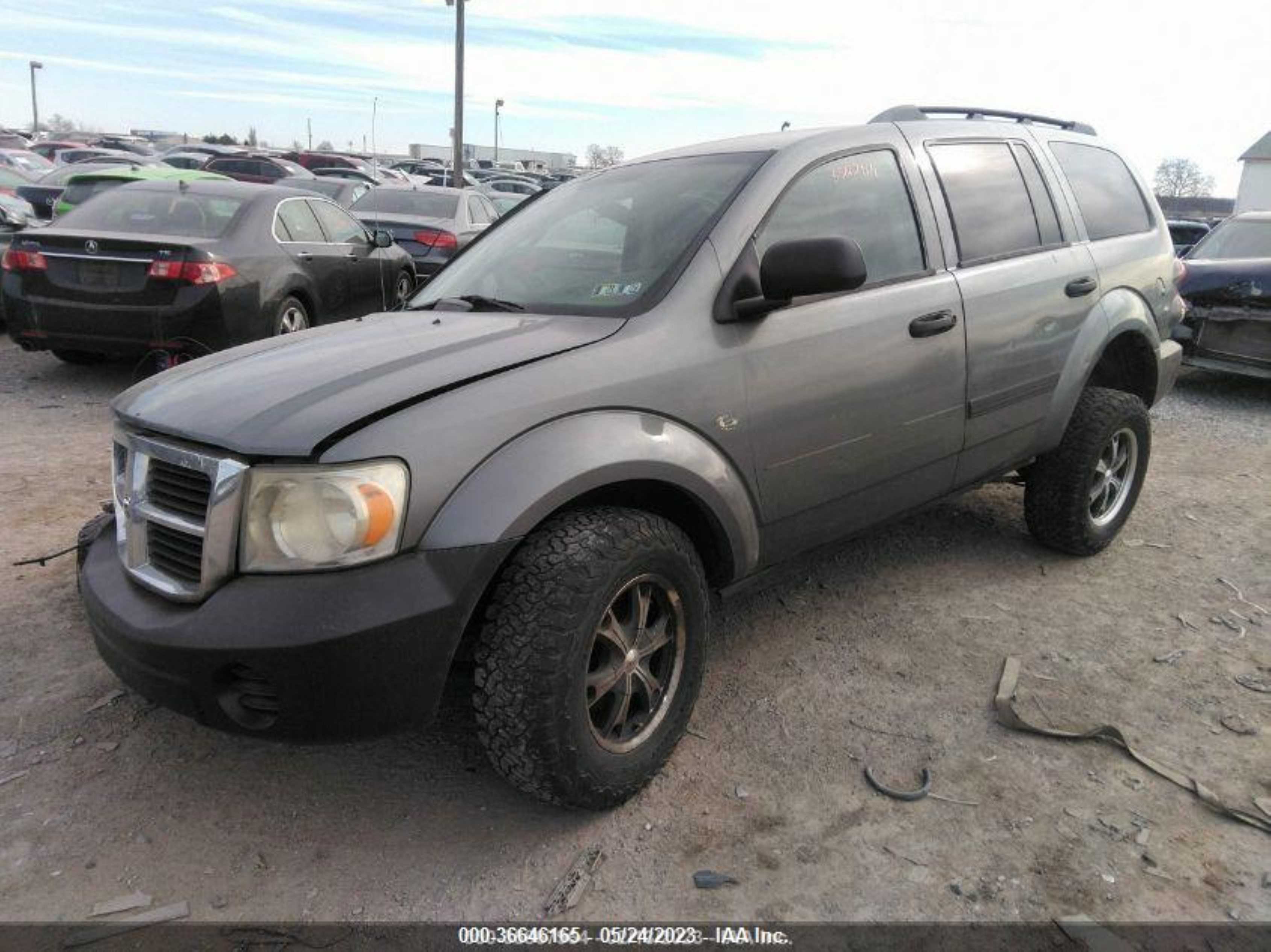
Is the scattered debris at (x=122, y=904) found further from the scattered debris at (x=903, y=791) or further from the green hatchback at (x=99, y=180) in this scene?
the green hatchback at (x=99, y=180)

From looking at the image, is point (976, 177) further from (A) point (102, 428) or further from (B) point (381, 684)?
(A) point (102, 428)

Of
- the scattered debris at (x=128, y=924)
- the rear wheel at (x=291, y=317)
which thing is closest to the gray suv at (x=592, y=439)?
the scattered debris at (x=128, y=924)

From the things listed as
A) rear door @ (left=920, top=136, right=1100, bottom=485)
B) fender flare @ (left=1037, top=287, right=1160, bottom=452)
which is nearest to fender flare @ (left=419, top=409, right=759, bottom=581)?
rear door @ (left=920, top=136, right=1100, bottom=485)

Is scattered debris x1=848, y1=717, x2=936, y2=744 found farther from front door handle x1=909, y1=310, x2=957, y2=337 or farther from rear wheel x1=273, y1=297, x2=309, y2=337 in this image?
rear wheel x1=273, y1=297, x2=309, y2=337

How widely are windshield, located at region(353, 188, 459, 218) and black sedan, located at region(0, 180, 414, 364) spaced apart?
3.79 meters

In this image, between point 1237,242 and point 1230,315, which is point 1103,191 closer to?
point 1230,315

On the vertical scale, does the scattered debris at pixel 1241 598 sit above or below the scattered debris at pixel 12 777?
above

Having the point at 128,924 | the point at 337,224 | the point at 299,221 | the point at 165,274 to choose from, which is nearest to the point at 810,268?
the point at 128,924

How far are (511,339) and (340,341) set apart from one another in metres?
0.60

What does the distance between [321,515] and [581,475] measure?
62 cm

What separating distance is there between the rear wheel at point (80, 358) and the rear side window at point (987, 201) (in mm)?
5946

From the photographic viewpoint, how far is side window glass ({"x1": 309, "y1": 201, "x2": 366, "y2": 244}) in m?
8.20

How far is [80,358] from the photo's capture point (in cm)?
730

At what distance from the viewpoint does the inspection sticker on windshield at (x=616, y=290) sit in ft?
9.43
